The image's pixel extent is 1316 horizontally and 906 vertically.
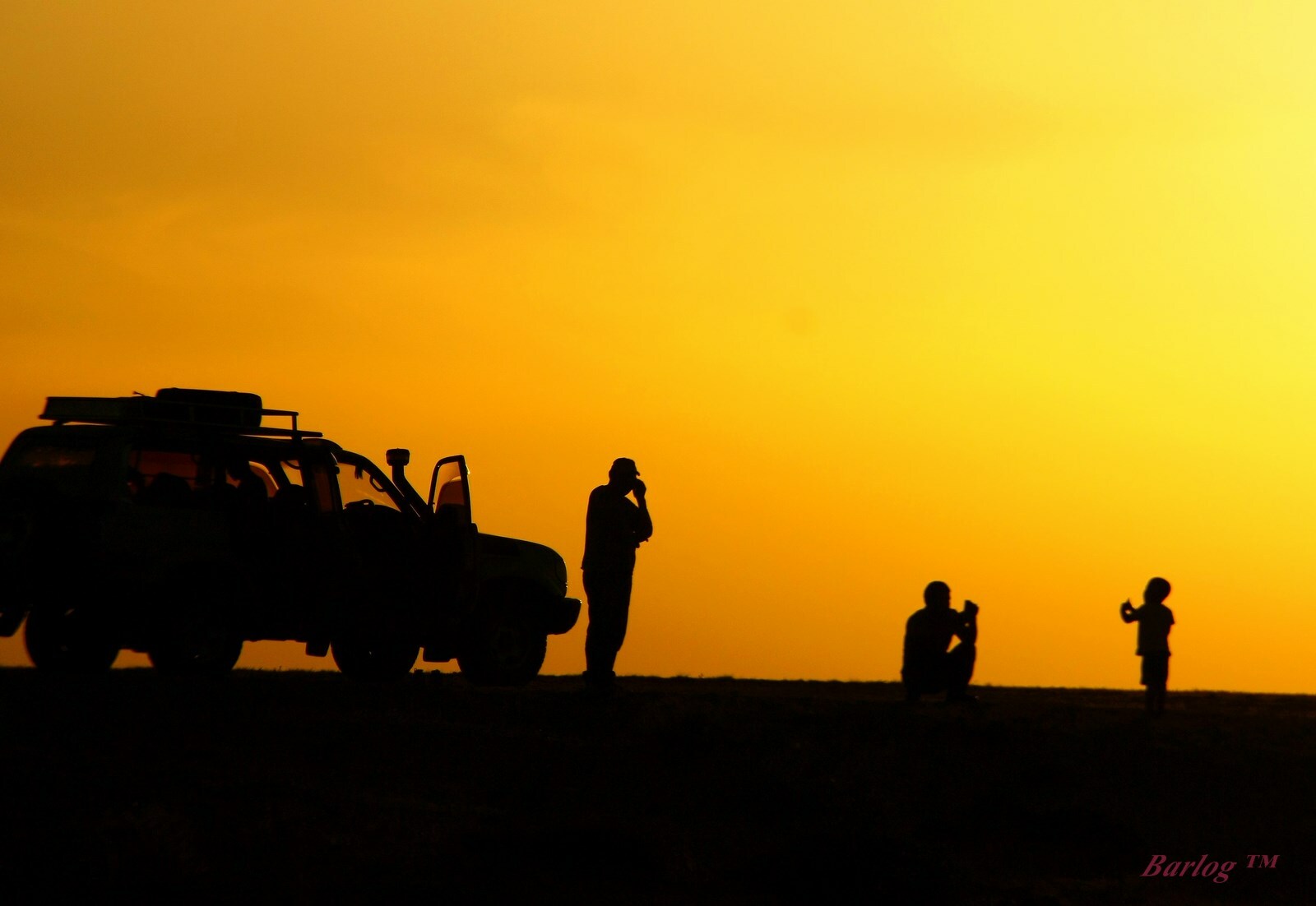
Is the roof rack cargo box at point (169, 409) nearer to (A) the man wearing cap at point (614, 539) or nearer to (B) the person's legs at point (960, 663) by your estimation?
(A) the man wearing cap at point (614, 539)

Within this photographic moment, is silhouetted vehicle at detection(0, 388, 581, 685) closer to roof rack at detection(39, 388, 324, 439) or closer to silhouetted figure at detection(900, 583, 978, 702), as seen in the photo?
roof rack at detection(39, 388, 324, 439)

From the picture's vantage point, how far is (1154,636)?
21.7 meters

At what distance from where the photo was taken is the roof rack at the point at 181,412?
1712cm

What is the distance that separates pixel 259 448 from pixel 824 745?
6031 millimetres

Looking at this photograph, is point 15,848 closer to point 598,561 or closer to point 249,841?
point 249,841

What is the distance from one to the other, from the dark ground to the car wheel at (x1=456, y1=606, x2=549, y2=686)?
0.37 meters

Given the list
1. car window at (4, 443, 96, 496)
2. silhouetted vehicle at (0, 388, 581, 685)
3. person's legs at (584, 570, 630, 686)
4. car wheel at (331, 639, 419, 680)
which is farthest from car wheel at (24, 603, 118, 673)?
person's legs at (584, 570, 630, 686)

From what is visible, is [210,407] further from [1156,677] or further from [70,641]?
[1156,677]

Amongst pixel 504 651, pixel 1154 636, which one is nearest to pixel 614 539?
pixel 504 651

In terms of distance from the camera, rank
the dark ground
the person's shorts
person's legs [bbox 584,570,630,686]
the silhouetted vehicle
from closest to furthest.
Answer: the dark ground
the silhouetted vehicle
person's legs [bbox 584,570,630,686]
the person's shorts

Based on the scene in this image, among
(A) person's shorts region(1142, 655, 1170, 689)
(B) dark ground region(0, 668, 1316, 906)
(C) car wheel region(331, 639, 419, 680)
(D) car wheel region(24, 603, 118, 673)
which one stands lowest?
(B) dark ground region(0, 668, 1316, 906)

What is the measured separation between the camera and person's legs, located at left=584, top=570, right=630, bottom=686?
18.1 m

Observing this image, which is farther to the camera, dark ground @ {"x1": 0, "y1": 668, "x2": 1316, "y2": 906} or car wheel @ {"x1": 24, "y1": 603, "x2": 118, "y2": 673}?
car wheel @ {"x1": 24, "y1": 603, "x2": 118, "y2": 673}

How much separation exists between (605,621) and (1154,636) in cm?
704
